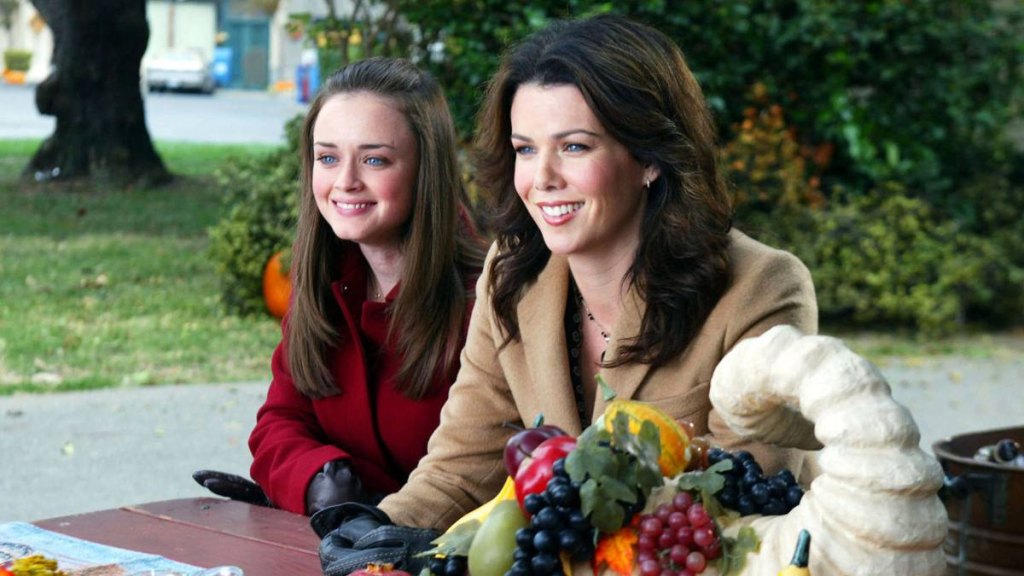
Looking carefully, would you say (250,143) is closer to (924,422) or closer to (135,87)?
(135,87)

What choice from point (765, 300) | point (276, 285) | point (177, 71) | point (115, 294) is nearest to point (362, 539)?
point (765, 300)

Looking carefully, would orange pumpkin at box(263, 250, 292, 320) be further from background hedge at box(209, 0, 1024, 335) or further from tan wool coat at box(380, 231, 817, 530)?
tan wool coat at box(380, 231, 817, 530)

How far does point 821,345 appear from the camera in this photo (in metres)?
1.68

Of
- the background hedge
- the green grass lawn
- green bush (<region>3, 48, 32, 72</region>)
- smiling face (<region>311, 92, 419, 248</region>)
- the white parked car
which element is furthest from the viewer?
green bush (<region>3, 48, 32, 72</region>)

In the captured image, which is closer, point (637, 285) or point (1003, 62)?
point (637, 285)

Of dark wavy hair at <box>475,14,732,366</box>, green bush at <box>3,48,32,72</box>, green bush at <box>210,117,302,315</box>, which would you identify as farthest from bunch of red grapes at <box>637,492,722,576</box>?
green bush at <box>3,48,32,72</box>

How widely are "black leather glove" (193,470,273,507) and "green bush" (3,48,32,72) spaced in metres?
42.2

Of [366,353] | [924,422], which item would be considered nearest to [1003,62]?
[924,422]

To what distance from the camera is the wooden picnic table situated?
2494mm

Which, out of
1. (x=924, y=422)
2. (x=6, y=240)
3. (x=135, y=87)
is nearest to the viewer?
(x=924, y=422)

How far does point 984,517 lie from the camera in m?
3.89

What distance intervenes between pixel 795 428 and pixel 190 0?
160 feet

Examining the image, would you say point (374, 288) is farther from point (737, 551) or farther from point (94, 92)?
point (94, 92)

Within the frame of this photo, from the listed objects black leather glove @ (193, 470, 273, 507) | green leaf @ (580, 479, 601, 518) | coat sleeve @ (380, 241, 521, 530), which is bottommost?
black leather glove @ (193, 470, 273, 507)
